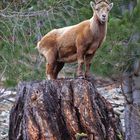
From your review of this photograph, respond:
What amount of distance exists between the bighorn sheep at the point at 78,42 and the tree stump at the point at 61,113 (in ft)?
1.98

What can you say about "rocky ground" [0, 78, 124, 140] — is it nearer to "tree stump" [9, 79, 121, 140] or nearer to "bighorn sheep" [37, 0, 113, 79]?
"bighorn sheep" [37, 0, 113, 79]

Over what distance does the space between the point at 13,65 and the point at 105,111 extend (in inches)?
213

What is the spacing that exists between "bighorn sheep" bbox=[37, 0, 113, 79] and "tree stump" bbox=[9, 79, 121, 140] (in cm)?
60

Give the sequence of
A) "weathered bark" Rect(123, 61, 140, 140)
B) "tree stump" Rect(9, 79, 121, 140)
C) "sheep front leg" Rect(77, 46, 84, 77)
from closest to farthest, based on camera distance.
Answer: "tree stump" Rect(9, 79, 121, 140) < "sheep front leg" Rect(77, 46, 84, 77) < "weathered bark" Rect(123, 61, 140, 140)

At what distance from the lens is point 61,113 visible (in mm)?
6230

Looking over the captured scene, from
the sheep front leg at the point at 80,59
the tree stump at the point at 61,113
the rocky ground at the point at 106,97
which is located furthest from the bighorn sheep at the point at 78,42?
the rocky ground at the point at 106,97

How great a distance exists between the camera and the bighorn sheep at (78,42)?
6.92 m

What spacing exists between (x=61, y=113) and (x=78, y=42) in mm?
1141

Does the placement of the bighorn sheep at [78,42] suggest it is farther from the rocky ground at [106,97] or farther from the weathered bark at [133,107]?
the rocky ground at [106,97]

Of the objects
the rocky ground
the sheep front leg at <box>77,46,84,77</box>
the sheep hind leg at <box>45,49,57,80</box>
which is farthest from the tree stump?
the rocky ground

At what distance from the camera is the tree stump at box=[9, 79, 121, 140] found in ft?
20.2

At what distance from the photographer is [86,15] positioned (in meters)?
10.9

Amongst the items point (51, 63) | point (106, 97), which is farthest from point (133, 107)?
point (106, 97)

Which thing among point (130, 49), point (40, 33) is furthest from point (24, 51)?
point (130, 49)
